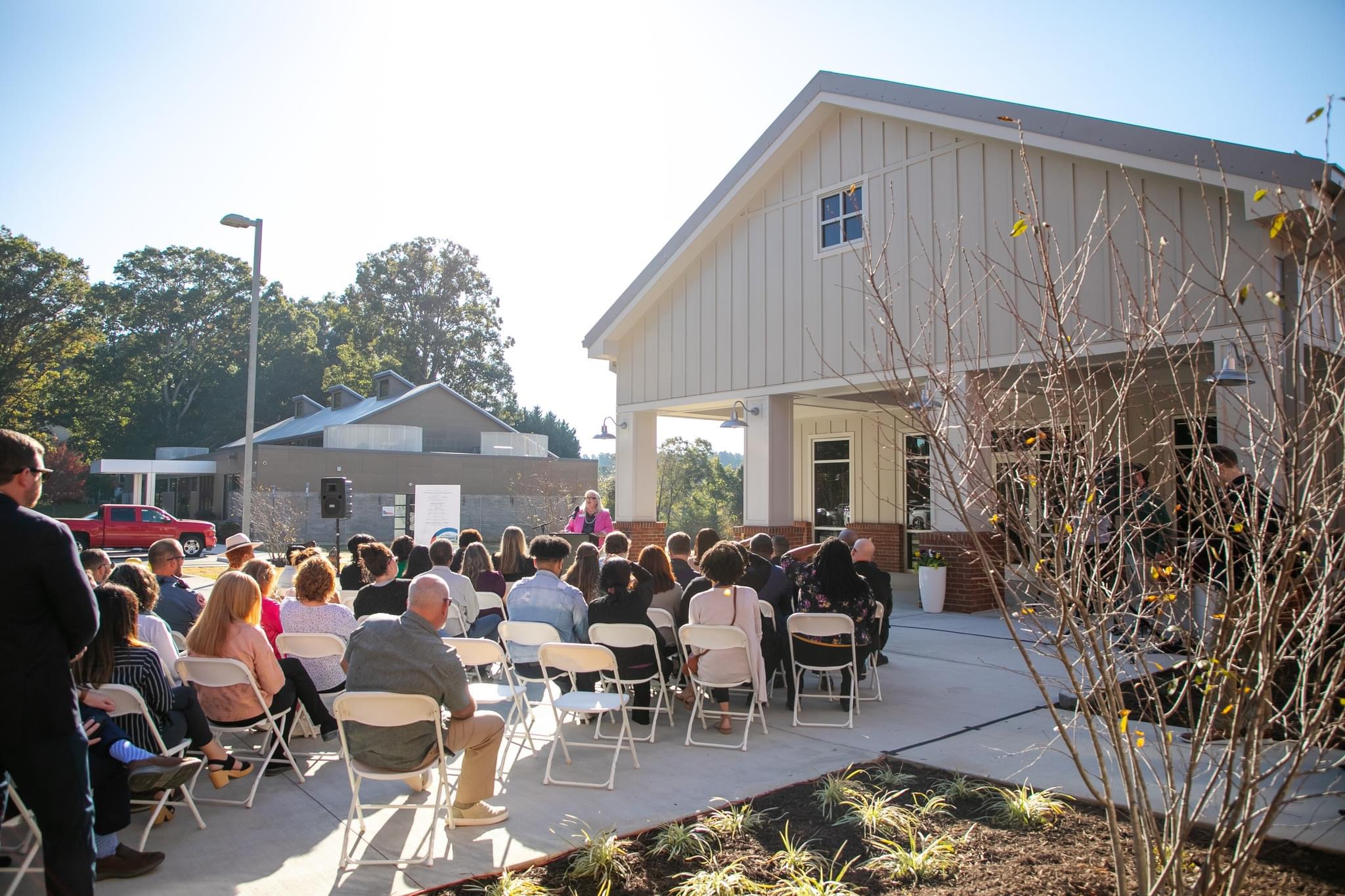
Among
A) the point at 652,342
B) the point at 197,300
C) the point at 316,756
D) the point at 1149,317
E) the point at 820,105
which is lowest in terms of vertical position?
the point at 316,756

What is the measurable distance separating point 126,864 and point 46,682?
112 cm

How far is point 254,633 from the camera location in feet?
15.8

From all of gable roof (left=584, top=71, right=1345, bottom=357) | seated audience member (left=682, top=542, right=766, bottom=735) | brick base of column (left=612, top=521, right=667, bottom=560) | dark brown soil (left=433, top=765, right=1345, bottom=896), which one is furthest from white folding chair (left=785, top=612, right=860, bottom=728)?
brick base of column (left=612, top=521, right=667, bottom=560)

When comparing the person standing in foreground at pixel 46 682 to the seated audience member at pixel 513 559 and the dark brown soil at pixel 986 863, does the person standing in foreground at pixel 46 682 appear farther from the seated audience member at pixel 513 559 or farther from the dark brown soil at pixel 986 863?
the seated audience member at pixel 513 559

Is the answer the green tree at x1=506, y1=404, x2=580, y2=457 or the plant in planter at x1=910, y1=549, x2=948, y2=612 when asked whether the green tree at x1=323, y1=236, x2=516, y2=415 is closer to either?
the green tree at x1=506, y1=404, x2=580, y2=457

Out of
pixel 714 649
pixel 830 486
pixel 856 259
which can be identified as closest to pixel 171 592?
pixel 714 649

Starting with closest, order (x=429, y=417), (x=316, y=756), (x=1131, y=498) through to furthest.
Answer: (x=1131, y=498)
(x=316, y=756)
(x=429, y=417)

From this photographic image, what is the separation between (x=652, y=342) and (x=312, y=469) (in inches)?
853

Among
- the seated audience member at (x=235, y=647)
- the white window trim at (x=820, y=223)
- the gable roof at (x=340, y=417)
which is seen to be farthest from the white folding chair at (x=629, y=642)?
the gable roof at (x=340, y=417)

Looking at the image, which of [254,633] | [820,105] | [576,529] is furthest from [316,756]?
[820,105]

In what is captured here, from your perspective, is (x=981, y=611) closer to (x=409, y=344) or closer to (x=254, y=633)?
(x=254, y=633)

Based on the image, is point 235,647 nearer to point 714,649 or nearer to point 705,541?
point 714,649

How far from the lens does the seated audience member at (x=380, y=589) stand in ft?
21.2

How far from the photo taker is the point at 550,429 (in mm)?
57906
